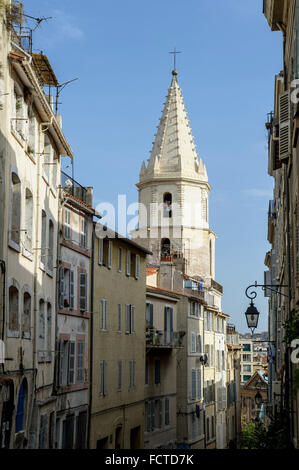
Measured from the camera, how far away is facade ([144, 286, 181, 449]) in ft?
156

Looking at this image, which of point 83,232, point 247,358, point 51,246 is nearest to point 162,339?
point 83,232

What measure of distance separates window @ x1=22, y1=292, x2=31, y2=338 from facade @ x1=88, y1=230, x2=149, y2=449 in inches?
437

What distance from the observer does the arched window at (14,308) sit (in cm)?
2367

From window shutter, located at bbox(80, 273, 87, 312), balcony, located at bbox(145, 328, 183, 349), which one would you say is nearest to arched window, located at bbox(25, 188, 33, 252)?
window shutter, located at bbox(80, 273, 87, 312)

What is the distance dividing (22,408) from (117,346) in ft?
52.6

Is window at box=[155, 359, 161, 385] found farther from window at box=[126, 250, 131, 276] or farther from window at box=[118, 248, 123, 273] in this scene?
window at box=[118, 248, 123, 273]

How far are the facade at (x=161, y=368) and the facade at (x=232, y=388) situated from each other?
2318cm

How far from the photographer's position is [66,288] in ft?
110

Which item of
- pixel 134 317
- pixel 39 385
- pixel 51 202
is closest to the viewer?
pixel 39 385

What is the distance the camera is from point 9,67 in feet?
73.0

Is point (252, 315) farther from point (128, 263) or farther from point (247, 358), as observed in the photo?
point (247, 358)
